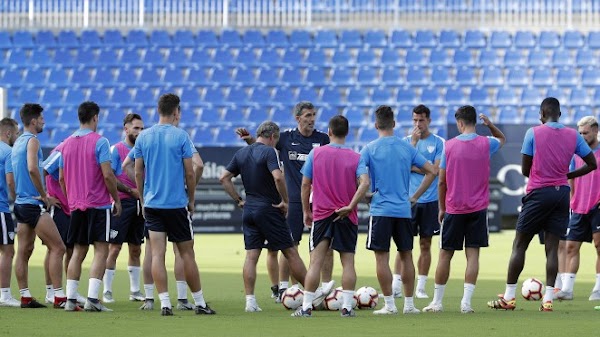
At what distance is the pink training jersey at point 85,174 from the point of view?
1195 centimetres

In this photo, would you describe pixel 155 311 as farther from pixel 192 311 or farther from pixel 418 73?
pixel 418 73

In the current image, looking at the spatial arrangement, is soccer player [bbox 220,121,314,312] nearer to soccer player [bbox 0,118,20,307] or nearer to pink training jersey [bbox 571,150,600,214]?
soccer player [bbox 0,118,20,307]

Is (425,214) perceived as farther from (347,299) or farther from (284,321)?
(284,321)

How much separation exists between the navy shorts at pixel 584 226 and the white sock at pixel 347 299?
3746mm

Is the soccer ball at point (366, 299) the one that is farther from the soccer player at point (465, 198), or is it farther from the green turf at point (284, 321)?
the soccer player at point (465, 198)

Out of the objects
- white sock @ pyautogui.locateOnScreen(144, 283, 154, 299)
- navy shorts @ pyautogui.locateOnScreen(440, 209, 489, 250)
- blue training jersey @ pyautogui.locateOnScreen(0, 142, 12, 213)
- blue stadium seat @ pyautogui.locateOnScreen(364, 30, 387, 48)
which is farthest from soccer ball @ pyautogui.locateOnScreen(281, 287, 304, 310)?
blue stadium seat @ pyautogui.locateOnScreen(364, 30, 387, 48)

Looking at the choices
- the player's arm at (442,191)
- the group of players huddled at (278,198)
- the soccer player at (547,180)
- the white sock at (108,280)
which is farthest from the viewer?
the white sock at (108,280)

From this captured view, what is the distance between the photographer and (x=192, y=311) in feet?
39.1

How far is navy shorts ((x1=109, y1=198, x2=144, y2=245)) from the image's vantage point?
13.2 m

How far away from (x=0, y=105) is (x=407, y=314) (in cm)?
1203

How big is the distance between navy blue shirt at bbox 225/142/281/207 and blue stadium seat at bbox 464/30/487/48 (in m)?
23.2

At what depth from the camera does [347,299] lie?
1131cm

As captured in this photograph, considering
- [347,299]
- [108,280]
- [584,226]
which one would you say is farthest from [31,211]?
[584,226]

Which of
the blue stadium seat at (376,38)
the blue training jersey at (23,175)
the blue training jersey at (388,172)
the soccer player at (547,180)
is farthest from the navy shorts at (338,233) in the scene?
the blue stadium seat at (376,38)
